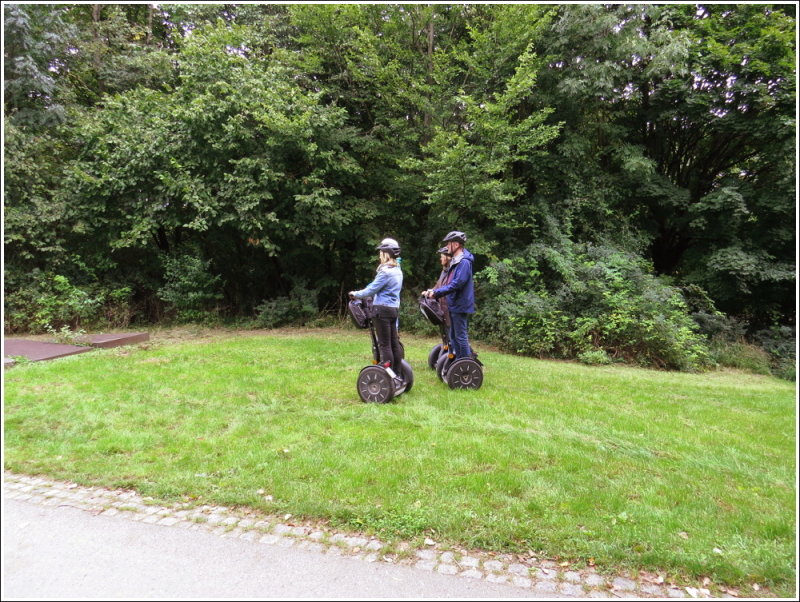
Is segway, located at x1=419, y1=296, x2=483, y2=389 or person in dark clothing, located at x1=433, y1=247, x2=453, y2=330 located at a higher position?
person in dark clothing, located at x1=433, y1=247, x2=453, y2=330

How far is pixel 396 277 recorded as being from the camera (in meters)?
5.22

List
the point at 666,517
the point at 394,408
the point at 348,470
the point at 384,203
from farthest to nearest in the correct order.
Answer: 1. the point at 384,203
2. the point at 394,408
3. the point at 348,470
4. the point at 666,517

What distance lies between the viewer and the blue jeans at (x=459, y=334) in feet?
19.2

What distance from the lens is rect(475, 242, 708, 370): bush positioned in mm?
8578

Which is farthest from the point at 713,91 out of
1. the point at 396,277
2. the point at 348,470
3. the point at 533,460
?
the point at 348,470

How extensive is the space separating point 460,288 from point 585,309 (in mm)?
5068

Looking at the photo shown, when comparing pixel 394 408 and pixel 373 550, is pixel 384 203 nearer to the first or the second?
pixel 394 408

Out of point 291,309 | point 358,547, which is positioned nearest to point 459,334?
point 358,547

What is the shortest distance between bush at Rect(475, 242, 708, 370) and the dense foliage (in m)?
0.04

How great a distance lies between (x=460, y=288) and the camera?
568 centimetres

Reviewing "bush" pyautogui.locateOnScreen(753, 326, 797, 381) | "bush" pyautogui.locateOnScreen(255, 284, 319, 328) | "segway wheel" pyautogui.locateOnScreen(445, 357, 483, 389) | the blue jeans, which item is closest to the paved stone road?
"bush" pyautogui.locateOnScreen(753, 326, 797, 381)

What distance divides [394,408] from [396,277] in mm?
Answer: 1519

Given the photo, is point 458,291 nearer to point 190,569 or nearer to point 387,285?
point 387,285

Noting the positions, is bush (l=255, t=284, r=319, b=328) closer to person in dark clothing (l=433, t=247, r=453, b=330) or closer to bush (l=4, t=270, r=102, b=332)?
bush (l=4, t=270, r=102, b=332)
